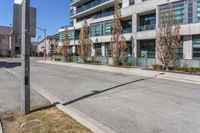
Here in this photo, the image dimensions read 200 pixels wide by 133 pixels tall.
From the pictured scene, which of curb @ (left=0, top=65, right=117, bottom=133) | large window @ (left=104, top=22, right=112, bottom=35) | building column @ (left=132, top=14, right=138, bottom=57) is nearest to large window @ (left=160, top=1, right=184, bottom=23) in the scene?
building column @ (left=132, top=14, right=138, bottom=57)

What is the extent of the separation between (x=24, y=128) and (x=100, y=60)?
99.0 feet

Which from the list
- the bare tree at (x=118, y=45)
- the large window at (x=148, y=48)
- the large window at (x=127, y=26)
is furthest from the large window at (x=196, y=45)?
the large window at (x=127, y=26)

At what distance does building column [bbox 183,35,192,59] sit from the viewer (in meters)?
24.6

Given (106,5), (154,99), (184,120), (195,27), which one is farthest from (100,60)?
(184,120)

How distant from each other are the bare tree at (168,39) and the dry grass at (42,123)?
16549mm

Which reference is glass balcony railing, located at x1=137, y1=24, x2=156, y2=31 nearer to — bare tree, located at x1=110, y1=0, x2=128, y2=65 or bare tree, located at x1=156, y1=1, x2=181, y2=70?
bare tree, located at x1=110, y1=0, x2=128, y2=65

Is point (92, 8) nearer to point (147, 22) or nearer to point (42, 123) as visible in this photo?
point (147, 22)

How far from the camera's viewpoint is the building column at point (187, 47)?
2456 centimetres

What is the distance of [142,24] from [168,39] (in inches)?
440

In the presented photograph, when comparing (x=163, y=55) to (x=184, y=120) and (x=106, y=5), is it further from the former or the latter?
(x=106, y=5)

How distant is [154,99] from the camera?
9461 millimetres

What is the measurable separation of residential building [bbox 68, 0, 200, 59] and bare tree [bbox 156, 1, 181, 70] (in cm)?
248

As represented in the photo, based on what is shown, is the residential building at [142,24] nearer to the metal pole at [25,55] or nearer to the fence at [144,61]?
the fence at [144,61]

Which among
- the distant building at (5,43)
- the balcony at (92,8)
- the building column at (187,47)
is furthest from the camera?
the distant building at (5,43)
